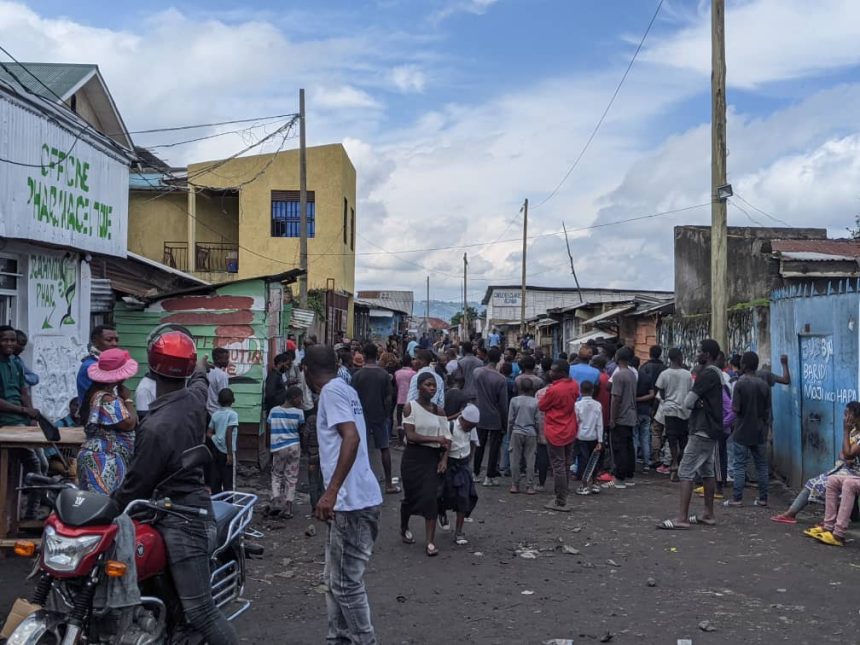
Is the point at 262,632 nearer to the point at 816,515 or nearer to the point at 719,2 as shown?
the point at 816,515

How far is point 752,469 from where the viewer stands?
41.7ft

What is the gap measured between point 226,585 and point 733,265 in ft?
Result: 54.2

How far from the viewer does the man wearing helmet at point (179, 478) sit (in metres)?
4.23

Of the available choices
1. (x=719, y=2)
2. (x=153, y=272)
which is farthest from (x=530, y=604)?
(x=153, y=272)

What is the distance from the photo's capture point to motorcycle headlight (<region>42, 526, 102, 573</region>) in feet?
12.7

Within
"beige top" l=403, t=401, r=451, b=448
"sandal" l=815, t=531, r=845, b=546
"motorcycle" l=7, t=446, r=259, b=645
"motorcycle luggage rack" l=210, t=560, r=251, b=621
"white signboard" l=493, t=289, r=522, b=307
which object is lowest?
"sandal" l=815, t=531, r=845, b=546

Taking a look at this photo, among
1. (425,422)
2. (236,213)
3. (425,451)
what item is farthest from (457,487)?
(236,213)

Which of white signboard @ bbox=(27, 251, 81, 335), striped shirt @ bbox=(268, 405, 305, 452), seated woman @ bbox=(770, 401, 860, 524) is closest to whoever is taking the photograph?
seated woman @ bbox=(770, 401, 860, 524)

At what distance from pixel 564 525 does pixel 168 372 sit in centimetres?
634

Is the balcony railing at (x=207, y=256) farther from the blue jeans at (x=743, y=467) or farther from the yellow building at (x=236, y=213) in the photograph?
the blue jeans at (x=743, y=467)

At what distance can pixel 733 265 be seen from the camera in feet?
63.3

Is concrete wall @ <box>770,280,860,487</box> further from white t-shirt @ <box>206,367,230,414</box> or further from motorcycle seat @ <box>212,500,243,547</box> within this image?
motorcycle seat @ <box>212,500,243,547</box>

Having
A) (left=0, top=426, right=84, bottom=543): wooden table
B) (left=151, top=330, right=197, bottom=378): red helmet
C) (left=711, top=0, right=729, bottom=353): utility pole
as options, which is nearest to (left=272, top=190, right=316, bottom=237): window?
(left=711, top=0, right=729, bottom=353): utility pole

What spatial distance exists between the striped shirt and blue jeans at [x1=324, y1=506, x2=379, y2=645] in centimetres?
488
